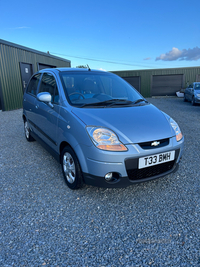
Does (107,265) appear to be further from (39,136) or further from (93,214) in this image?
(39,136)

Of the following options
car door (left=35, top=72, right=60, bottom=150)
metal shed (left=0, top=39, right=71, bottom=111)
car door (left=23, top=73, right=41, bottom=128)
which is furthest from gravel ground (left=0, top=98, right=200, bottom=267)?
metal shed (left=0, top=39, right=71, bottom=111)

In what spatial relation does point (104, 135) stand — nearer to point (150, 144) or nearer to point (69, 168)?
point (150, 144)

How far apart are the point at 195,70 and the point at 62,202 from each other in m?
20.9

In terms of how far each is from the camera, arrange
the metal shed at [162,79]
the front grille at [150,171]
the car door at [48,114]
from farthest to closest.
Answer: the metal shed at [162,79]
the car door at [48,114]
the front grille at [150,171]

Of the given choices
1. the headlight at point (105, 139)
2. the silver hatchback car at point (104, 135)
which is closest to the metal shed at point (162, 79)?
the silver hatchback car at point (104, 135)

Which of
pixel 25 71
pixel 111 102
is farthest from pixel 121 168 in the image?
pixel 25 71

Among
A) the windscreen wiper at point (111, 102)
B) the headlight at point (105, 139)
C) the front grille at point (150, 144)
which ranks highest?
the windscreen wiper at point (111, 102)

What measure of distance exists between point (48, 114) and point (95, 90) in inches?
33.7

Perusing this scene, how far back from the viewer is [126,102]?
293cm

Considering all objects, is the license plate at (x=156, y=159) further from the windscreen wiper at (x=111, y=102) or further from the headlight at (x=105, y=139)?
the windscreen wiper at (x=111, y=102)

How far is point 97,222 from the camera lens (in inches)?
80.8

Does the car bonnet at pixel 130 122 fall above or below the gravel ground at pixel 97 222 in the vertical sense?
above

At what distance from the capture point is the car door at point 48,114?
2.90m

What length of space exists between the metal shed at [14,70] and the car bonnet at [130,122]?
8722 millimetres
